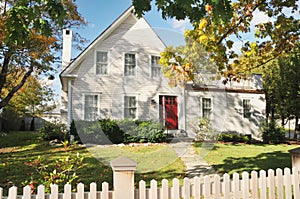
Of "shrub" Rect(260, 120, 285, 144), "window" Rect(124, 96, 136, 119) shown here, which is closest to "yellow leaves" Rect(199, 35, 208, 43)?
"window" Rect(124, 96, 136, 119)

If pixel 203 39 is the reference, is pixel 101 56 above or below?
below

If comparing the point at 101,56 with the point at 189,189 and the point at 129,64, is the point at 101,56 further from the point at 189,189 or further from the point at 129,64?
the point at 189,189

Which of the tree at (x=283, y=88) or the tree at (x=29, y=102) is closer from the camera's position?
the tree at (x=283, y=88)

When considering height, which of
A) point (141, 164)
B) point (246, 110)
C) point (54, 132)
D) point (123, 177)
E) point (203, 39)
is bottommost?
point (141, 164)

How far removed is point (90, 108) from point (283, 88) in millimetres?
14175

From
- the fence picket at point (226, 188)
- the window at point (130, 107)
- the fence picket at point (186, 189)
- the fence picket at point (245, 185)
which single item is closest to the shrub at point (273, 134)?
the window at point (130, 107)

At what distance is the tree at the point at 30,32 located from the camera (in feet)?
11.2

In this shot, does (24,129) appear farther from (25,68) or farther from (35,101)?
(25,68)

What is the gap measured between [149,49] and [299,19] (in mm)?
4540

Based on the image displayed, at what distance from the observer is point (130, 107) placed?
4.28 m

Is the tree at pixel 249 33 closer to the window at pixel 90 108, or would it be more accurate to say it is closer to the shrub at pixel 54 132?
the window at pixel 90 108

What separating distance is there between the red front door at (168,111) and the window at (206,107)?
608 mm

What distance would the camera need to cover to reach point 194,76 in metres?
4.47

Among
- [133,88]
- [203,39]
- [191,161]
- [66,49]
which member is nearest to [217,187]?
[133,88]
